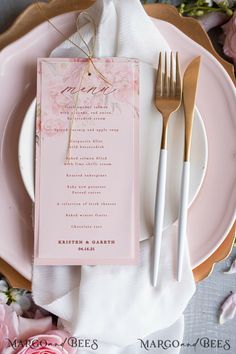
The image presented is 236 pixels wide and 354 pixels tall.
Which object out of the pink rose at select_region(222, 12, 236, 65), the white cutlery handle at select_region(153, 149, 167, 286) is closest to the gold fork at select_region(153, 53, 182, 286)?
the white cutlery handle at select_region(153, 149, 167, 286)

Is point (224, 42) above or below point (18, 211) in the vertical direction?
above

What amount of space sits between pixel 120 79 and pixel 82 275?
0.25 m

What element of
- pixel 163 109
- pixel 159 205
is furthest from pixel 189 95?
pixel 159 205

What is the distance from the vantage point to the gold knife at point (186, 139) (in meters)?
0.56

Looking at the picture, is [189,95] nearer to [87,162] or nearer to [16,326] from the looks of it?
[87,162]

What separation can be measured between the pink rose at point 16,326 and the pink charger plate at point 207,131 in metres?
0.08

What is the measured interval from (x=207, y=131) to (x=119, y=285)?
226mm

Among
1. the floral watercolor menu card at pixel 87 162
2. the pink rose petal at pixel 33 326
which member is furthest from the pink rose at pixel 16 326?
the floral watercolor menu card at pixel 87 162

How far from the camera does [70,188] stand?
578mm

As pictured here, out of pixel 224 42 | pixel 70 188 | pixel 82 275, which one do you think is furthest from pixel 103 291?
pixel 224 42

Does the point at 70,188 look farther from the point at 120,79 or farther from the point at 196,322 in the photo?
the point at 196,322

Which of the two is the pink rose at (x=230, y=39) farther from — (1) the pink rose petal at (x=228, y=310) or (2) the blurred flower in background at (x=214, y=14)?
(1) the pink rose petal at (x=228, y=310)

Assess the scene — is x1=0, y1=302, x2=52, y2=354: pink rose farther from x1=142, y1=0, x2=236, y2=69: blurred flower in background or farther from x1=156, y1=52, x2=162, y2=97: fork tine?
x1=142, y1=0, x2=236, y2=69: blurred flower in background

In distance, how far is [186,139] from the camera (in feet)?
1.89
